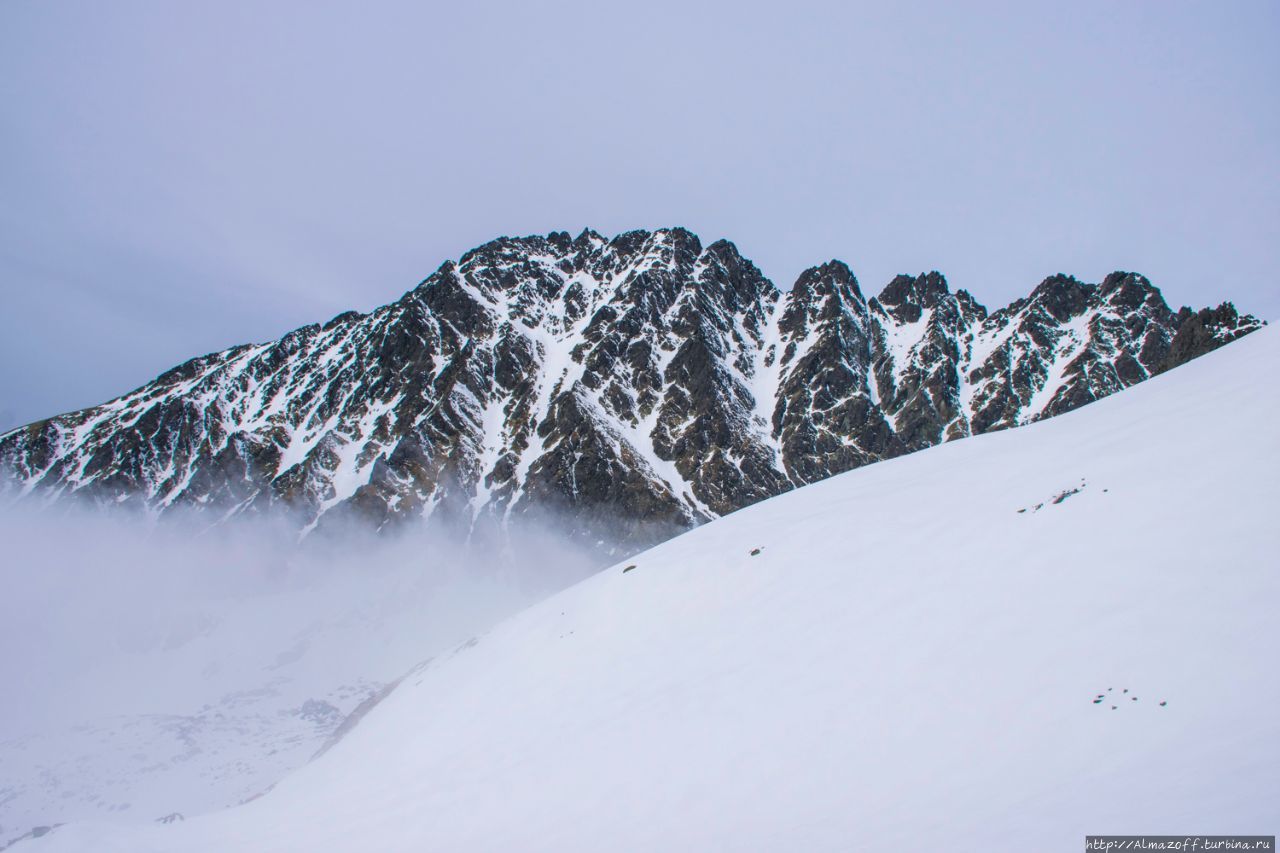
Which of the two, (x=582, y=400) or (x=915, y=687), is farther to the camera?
(x=582, y=400)

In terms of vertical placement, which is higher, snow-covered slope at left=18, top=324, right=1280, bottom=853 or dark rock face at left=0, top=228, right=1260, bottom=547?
dark rock face at left=0, top=228, right=1260, bottom=547

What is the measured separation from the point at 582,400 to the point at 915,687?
139475mm

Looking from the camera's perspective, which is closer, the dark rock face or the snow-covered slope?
the snow-covered slope

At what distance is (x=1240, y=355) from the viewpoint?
17.1 m

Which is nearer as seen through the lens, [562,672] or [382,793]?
[382,793]

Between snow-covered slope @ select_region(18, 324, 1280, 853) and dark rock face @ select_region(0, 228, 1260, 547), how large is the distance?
367 feet

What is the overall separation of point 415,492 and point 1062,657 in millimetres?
144012

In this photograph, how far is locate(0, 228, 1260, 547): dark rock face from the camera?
139 m

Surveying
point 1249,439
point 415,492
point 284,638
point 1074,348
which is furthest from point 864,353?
point 1249,439

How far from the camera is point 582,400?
147125 mm

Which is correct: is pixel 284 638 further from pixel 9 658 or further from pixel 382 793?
pixel 382 793

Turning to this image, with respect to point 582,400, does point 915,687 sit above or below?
below

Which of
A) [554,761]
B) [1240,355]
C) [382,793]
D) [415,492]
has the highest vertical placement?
[415,492]

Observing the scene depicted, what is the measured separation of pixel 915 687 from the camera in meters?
9.38
